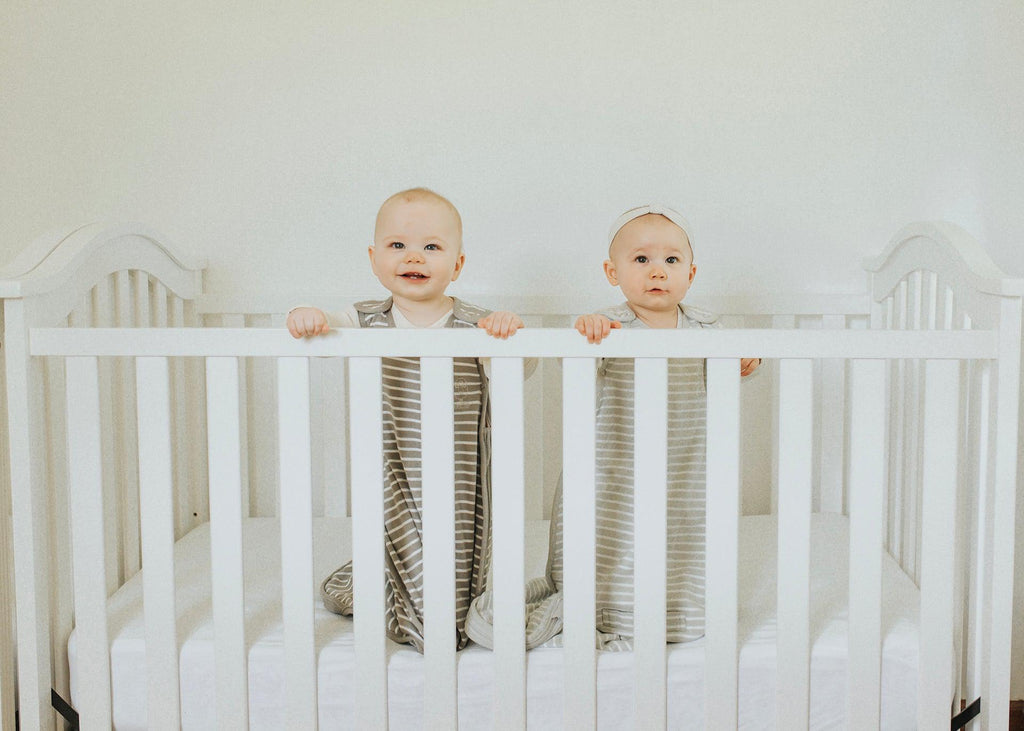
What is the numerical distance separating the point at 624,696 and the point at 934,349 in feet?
1.94

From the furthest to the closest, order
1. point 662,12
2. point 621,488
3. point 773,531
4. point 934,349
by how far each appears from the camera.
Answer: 1. point 662,12
2. point 773,531
3. point 621,488
4. point 934,349

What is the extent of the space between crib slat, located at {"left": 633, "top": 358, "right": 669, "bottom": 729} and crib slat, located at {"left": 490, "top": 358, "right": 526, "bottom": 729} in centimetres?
15

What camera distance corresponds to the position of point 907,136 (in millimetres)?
1854

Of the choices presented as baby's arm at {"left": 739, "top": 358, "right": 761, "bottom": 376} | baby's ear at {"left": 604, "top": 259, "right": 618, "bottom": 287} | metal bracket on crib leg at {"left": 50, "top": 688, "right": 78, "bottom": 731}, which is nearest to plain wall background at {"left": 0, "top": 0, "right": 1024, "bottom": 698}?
baby's ear at {"left": 604, "top": 259, "right": 618, "bottom": 287}

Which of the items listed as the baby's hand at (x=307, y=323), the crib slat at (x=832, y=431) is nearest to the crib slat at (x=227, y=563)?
the baby's hand at (x=307, y=323)

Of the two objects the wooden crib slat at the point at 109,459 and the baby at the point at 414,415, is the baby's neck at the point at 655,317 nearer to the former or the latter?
the baby at the point at 414,415

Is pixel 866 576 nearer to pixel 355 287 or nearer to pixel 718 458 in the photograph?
pixel 718 458

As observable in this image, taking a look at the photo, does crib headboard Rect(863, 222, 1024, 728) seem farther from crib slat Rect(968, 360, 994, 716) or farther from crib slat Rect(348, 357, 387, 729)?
crib slat Rect(348, 357, 387, 729)

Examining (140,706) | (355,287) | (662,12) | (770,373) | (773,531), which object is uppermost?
(662,12)

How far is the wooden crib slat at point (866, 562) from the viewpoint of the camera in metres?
1.18

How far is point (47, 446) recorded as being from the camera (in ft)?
4.22

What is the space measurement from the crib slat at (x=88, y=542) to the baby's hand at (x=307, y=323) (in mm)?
272

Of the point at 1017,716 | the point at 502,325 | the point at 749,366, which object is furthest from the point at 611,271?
the point at 1017,716

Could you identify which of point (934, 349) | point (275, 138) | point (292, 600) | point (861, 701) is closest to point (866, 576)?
point (861, 701)
